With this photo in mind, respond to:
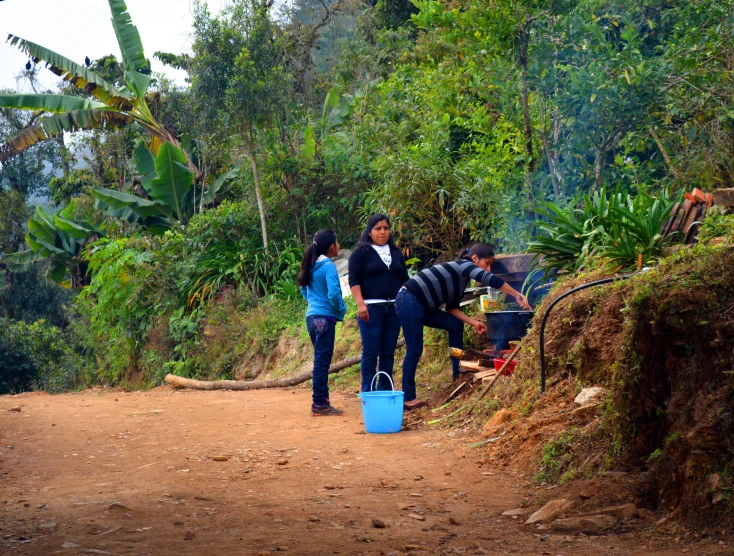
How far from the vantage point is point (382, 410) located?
7090 mm

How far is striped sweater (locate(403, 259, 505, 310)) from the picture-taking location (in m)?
7.83

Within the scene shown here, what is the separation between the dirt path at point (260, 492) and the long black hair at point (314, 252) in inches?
59.9

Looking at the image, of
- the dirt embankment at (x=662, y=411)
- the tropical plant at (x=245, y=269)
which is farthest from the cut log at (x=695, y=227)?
the tropical plant at (x=245, y=269)

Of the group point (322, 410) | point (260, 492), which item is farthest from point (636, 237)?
point (260, 492)

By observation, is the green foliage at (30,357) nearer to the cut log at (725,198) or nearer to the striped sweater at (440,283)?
the striped sweater at (440,283)

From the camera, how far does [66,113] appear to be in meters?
17.2

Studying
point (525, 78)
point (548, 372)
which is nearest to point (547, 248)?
point (548, 372)

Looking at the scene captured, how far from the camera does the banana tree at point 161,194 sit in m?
17.4

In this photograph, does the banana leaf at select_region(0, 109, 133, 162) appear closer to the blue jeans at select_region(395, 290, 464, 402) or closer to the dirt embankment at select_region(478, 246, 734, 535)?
the blue jeans at select_region(395, 290, 464, 402)

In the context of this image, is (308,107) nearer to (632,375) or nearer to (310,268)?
(310,268)

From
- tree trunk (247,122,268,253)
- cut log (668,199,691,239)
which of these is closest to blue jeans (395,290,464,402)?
cut log (668,199,691,239)

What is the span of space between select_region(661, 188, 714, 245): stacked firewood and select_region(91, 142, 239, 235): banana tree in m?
12.4

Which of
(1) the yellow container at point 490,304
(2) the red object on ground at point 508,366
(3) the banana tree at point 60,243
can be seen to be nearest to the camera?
(2) the red object on ground at point 508,366

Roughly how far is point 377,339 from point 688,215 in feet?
10.6
